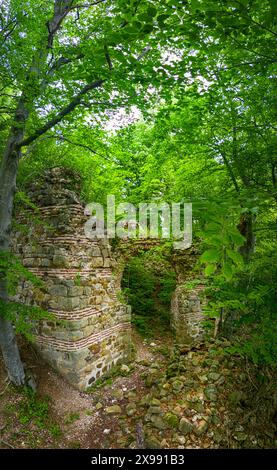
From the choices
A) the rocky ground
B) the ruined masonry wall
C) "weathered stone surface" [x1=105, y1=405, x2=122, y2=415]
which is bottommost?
"weathered stone surface" [x1=105, y1=405, x2=122, y2=415]

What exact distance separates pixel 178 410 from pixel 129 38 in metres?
4.99

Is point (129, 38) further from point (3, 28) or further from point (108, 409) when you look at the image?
point (108, 409)

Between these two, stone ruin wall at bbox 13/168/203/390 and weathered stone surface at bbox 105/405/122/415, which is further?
stone ruin wall at bbox 13/168/203/390

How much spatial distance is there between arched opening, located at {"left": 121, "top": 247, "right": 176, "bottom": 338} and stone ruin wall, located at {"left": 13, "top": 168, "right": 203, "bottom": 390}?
2.50 metres

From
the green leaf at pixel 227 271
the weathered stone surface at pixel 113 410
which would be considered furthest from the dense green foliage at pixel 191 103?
the weathered stone surface at pixel 113 410

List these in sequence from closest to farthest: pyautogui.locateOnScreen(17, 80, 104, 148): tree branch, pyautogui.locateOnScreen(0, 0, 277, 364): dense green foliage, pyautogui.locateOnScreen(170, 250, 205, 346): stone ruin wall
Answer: pyautogui.locateOnScreen(0, 0, 277, 364): dense green foliage → pyautogui.locateOnScreen(17, 80, 104, 148): tree branch → pyautogui.locateOnScreen(170, 250, 205, 346): stone ruin wall

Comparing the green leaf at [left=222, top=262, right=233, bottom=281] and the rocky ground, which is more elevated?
the green leaf at [left=222, top=262, right=233, bottom=281]

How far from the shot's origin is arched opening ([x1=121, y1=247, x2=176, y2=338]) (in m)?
9.19

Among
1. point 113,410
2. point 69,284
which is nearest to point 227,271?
point 69,284

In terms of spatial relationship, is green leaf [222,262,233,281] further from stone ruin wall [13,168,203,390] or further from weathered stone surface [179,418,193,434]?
stone ruin wall [13,168,203,390]

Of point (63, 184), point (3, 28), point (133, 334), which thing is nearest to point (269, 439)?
point (133, 334)

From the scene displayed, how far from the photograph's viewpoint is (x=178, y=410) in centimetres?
429

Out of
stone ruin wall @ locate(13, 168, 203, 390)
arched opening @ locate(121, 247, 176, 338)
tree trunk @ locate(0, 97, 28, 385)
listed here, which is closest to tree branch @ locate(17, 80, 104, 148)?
tree trunk @ locate(0, 97, 28, 385)
